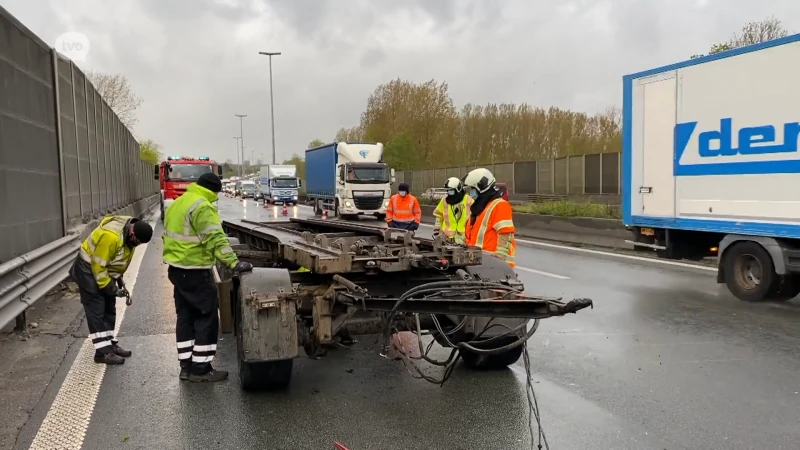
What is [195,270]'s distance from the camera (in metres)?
5.37

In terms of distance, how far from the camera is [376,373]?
5.54 metres

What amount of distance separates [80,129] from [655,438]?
11110mm

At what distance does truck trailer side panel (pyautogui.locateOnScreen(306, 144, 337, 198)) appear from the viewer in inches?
1176

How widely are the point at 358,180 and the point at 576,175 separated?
1040 cm

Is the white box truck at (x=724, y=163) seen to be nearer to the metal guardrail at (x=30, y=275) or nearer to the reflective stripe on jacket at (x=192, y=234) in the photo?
the reflective stripe on jacket at (x=192, y=234)

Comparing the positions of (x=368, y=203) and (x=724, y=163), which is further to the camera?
(x=368, y=203)

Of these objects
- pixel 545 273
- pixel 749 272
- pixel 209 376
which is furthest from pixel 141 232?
pixel 749 272

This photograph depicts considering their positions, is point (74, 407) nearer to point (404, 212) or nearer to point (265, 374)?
point (265, 374)

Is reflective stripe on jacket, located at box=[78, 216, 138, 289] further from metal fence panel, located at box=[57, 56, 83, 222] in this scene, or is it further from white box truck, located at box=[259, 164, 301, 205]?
white box truck, located at box=[259, 164, 301, 205]

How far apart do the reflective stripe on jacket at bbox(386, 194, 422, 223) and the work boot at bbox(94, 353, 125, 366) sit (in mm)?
6170

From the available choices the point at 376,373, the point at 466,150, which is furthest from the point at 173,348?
the point at 466,150

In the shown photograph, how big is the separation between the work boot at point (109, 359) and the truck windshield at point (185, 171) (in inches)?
798

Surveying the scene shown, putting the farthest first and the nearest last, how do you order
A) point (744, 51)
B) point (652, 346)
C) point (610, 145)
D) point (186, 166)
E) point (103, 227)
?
point (610, 145)
point (186, 166)
point (744, 51)
point (652, 346)
point (103, 227)

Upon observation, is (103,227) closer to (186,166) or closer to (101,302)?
(101,302)
